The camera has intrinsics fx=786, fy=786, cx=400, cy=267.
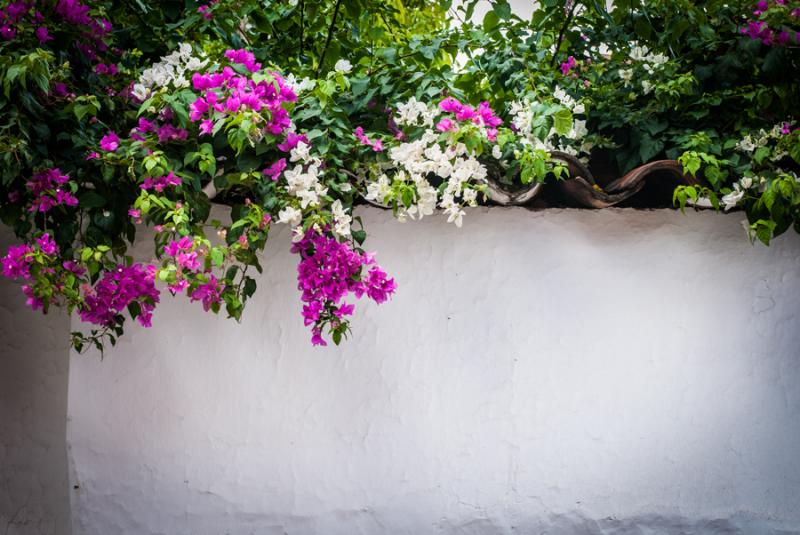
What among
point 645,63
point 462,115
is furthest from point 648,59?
point 462,115

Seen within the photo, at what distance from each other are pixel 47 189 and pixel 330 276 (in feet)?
2.94

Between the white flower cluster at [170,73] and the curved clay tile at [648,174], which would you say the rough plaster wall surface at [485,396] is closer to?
the curved clay tile at [648,174]

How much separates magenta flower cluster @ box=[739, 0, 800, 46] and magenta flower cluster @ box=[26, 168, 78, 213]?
7.92 feet

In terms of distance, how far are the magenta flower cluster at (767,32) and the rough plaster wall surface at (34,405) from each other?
2831 millimetres

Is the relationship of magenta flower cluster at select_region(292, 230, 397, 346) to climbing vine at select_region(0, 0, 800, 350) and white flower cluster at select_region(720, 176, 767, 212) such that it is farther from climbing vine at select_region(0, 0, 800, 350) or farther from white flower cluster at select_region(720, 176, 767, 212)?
white flower cluster at select_region(720, 176, 767, 212)

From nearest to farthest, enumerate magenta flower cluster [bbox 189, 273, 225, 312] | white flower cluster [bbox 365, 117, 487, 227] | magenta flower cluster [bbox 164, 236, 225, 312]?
magenta flower cluster [bbox 164, 236, 225, 312], magenta flower cluster [bbox 189, 273, 225, 312], white flower cluster [bbox 365, 117, 487, 227]

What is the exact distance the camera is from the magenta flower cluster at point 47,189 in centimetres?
238

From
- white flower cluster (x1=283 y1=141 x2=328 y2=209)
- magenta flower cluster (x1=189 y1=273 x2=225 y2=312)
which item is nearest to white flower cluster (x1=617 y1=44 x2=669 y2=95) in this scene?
white flower cluster (x1=283 y1=141 x2=328 y2=209)

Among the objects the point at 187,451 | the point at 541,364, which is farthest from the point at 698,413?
the point at 187,451

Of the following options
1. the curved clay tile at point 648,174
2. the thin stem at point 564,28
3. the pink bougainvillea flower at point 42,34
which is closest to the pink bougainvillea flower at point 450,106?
the curved clay tile at point 648,174

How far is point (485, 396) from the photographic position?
→ 2977 millimetres

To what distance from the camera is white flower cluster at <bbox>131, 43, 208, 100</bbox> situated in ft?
8.21

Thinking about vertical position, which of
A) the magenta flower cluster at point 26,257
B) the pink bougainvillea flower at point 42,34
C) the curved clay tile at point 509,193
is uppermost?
the pink bougainvillea flower at point 42,34

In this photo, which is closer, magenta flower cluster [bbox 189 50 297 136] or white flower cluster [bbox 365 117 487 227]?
magenta flower cluster [bbox 189 50 297 136]
